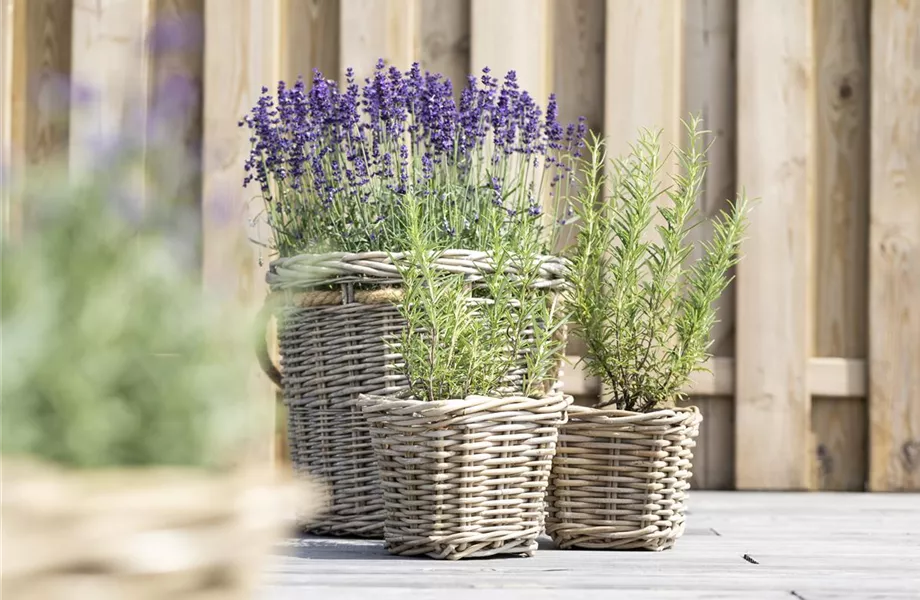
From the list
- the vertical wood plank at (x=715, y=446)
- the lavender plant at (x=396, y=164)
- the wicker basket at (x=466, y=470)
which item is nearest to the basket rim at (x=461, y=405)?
the wicker basket at (x=466, y=470)

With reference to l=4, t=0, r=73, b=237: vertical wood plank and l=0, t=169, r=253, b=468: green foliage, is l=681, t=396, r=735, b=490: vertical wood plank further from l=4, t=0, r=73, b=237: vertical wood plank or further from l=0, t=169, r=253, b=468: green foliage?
l=0, t=169, r=253, b=468: green foliage

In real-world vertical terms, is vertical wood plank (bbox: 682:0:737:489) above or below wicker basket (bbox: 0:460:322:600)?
above

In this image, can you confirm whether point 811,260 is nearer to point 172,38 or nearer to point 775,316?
point 775,316

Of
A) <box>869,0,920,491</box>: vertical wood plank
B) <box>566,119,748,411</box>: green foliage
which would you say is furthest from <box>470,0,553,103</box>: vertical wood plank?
<box>566,119,748,411</box>: green foliage

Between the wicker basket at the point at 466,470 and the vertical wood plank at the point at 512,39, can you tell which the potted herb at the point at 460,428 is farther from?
the vertical wood plank at the point at 512,39

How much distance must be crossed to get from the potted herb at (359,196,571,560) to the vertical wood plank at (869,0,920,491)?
4.04 feet

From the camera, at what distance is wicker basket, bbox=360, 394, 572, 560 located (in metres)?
1.41

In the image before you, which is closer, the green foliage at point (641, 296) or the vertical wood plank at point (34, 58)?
the green foliage at point (641, 296)

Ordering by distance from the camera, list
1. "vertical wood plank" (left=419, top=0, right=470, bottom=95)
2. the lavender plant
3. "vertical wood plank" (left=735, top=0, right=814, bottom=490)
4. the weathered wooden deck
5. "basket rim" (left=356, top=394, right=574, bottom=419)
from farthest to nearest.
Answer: "vertical wood plank" (left=419, top=0, right=470, bottom=95)
"vertical wood plank" (left=735, top=0, right=814, bottom=490)
the lavender plant
"basket rim" (left=356, top=394, right=574, bottom=419)
the weathered wooden deck

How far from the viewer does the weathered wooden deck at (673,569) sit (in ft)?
3.95

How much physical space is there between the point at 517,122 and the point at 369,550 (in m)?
0.75

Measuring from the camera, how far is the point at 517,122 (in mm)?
1783

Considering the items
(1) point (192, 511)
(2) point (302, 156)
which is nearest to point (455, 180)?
(2) point (302, 156)

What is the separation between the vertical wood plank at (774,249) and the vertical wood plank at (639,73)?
0.54 ft
